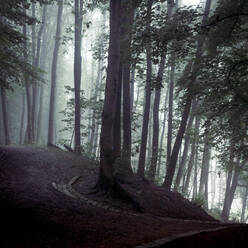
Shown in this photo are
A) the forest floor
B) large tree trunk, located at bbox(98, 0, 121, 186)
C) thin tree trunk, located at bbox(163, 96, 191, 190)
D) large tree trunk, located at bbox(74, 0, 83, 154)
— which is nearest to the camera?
the forest floor

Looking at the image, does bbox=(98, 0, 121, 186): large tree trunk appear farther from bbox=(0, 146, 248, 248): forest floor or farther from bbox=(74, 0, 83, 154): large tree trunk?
bbox=(74, 0, 83, 154): large tree trunk

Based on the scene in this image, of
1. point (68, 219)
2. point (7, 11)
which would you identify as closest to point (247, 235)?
point (68, 219)

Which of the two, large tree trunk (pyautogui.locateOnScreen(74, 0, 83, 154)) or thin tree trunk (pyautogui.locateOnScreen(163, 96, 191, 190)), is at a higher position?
large tree trunk (pyautogui.locateOnScreen(74, 0, 83, 154))

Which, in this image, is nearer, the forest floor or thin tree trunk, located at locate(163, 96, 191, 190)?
Result: the forest floor

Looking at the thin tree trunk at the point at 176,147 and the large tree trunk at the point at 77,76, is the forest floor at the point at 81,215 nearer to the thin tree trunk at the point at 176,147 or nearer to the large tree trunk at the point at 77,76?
the thin tree trunk at the point at 176,147

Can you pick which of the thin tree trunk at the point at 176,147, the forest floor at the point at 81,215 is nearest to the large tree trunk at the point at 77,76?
the forest floor at the point at 81,215

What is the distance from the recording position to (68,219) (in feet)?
16.5

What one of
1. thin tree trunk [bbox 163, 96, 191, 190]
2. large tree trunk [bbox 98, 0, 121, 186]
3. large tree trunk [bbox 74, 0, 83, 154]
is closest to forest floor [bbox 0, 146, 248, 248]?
large tree trunk [bbox 98, 0, 121, 186]

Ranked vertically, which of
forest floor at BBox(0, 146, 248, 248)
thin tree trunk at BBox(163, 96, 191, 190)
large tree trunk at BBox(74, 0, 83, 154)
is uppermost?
large tree trunk at BBox(74, 0, 83, 154)

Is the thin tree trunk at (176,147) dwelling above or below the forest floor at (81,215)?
above

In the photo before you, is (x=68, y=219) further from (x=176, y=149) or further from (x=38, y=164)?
(x=176, y=149)

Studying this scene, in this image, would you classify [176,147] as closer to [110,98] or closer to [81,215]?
[110,98]

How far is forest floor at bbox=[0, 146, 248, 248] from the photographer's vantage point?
3.87 meters

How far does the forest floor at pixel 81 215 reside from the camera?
387cm
